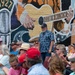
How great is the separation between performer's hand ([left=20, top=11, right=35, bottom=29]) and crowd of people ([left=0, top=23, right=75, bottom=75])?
10.3 ft

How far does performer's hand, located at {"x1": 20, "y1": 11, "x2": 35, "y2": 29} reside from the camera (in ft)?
47.4

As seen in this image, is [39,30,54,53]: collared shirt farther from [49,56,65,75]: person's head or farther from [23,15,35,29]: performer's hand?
[49,56,65,75]: person's head

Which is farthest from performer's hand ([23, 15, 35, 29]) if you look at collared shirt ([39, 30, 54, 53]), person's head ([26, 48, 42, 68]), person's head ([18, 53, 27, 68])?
person's head ([26, 48, 42, 68])

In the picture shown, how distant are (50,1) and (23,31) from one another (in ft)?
5.29

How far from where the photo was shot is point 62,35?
570 inches

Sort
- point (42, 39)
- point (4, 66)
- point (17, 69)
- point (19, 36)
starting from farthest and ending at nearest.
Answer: point (19, 36)
point (42, 39)
point (4, 66)
point (17, 69)

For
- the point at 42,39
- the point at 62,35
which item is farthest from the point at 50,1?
the point at 42,39

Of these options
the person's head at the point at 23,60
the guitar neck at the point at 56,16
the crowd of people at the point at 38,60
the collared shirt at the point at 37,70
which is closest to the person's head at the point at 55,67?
the crowd of people at the point at 38,60

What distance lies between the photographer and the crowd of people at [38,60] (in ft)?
18.0

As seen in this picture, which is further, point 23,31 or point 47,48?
point 23,31

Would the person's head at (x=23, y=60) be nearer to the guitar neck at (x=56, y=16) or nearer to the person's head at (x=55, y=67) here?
the person's head at (x=55, y=67)

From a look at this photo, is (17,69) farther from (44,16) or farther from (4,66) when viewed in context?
(44,16)

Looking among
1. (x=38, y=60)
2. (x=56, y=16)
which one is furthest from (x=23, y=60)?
(x=56, y=16)

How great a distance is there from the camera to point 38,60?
18.1 ft
